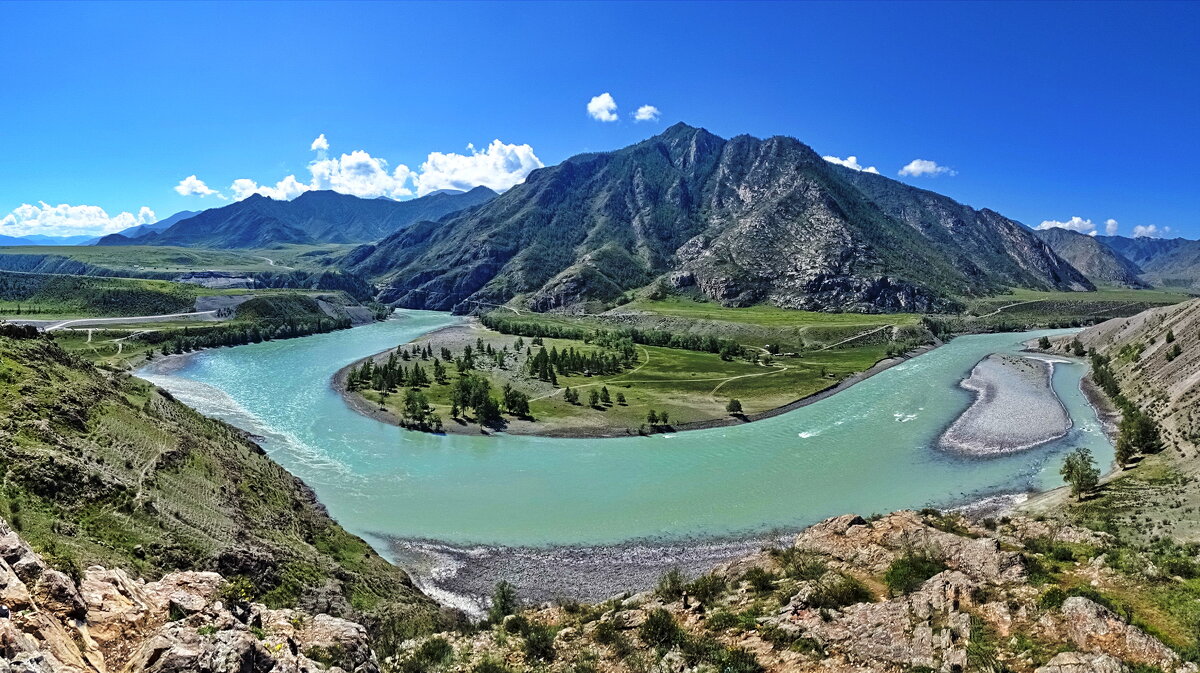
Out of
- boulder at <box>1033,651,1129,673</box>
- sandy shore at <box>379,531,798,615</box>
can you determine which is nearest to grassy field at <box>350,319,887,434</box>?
sandy shore at <box>379,531,798,615</box>

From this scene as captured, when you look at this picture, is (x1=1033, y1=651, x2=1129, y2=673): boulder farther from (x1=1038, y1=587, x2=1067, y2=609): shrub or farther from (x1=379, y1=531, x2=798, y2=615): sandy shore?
(x1=379, y1=531, x2=798, y2=615): sandy shore

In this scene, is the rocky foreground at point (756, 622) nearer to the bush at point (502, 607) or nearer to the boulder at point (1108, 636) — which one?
the boulder at point (1108, 636)

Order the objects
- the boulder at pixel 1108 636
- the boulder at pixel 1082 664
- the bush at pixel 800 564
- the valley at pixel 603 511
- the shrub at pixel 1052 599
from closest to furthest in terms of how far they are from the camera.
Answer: the boulder at pixel 1082 664 < the boulder at pixel 1108 636 < the valley at pixel 603 511 < the shrub at pixel 1052 599 < the bush at pixel 800 564

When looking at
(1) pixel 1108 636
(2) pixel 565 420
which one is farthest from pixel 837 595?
(2) pixel 565 420

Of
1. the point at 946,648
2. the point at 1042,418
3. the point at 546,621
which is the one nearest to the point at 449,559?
the point at 546,621

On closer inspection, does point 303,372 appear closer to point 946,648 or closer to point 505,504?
point 505,504

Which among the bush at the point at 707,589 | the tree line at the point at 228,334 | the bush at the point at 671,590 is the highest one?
the tree line at the point at 228,334

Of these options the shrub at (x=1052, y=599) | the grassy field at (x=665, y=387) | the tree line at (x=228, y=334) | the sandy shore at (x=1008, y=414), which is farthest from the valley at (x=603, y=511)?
the tree line at (x=228, y=334)

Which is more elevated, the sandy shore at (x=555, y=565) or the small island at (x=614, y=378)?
the small island at (x=614, y=378)

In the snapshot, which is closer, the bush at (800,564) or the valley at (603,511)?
the valley at (603,511)
